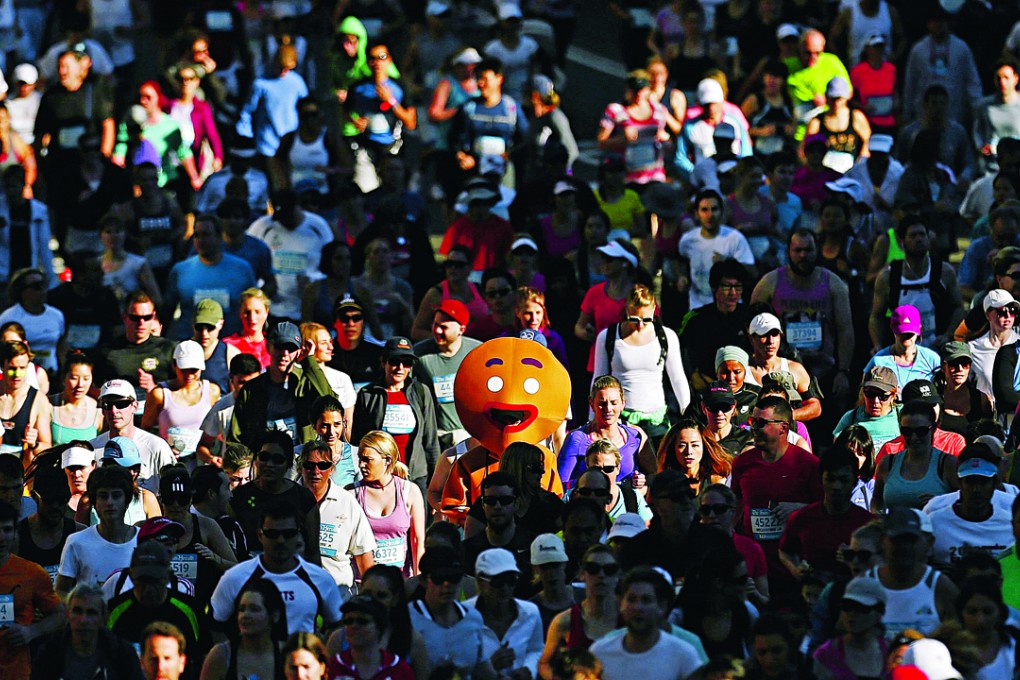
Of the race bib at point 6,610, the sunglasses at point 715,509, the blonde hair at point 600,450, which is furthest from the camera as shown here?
the blonde hair at point 600,450


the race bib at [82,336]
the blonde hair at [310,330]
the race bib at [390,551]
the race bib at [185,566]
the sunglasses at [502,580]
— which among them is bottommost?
the race bib at [82,336]

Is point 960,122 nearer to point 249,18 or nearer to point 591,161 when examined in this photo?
point 591,161

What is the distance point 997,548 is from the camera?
33.4 ft

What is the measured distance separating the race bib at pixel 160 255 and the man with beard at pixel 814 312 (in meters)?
4.50

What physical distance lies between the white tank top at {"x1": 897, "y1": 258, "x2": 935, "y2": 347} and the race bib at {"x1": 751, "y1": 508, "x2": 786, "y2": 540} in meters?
3.15

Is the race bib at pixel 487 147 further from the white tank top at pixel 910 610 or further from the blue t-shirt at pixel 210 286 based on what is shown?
the white tank top at pixel 910 610

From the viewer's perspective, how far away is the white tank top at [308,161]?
16688 millimetres

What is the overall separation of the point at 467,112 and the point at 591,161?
79.8 inches

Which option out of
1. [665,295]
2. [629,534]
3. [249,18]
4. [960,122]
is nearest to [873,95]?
[960,122]

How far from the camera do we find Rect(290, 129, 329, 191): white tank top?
16.7 meters

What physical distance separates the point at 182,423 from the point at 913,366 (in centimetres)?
413

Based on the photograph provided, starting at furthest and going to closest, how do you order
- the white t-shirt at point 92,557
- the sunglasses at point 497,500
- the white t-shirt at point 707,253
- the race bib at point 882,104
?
the race bib at point 882,104 < the white t-shirt at point 707,253 < the sunglasses at point 497,500 < the white t-shirt at point 92,557

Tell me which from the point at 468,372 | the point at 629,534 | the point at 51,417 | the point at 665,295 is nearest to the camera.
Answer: the point at 629,534

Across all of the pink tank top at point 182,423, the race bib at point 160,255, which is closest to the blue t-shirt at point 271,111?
the race bib at point 160,255
